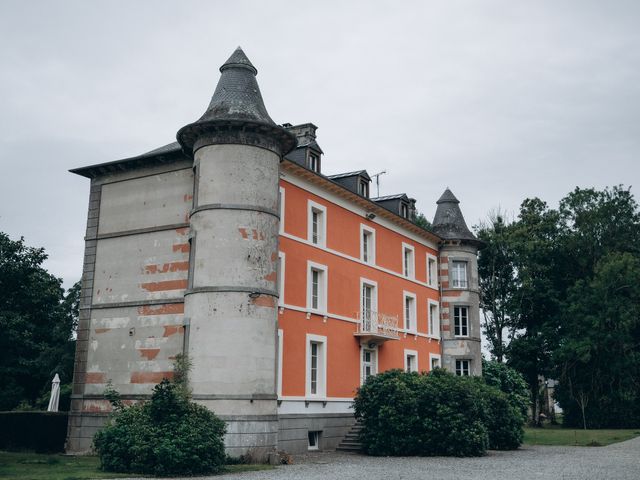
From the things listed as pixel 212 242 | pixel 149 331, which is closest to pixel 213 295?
pixel 212 242

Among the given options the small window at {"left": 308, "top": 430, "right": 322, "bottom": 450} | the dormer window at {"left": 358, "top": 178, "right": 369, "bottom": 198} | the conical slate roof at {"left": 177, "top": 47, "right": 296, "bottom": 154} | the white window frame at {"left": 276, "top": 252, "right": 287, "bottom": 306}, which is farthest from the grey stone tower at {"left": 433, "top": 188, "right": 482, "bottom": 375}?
the conical slate roof at {"left": 177, "top": 47, "right": 296, "bottom": 154}

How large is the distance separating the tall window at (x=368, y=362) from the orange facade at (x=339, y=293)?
125 mm

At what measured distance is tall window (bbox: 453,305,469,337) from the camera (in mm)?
34469

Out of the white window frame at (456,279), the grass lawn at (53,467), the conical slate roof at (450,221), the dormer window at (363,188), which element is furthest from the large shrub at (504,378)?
the grass lawn at (53,467)

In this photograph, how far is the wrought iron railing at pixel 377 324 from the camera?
27.3 metres

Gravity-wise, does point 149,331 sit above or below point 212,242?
below

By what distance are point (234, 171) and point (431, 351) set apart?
16769mm

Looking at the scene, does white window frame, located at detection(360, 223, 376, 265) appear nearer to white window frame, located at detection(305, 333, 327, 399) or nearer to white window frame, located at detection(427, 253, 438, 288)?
white window frame, located at detection(305, 333, 327, 399)

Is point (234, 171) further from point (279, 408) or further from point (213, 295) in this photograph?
point (279, 408)

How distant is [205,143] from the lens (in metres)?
21.1

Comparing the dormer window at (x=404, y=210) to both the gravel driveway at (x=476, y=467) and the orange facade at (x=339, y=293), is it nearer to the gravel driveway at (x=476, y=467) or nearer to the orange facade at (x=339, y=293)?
the orange facade at (x=339, y=293)

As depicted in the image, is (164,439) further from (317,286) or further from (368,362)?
(368,362)

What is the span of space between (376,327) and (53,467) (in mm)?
14279

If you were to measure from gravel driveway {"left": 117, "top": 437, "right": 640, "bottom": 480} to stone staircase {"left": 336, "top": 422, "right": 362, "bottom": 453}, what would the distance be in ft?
3.54
